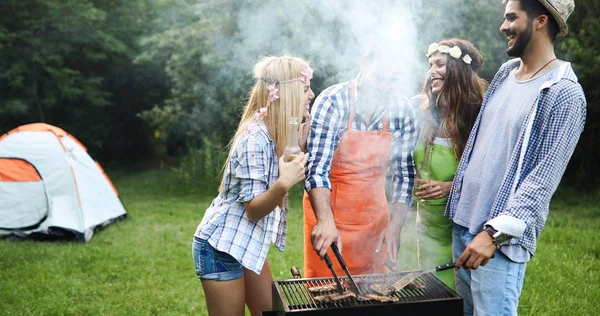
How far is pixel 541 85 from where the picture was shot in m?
2.04

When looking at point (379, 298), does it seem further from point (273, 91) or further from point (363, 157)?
point (273, 91)

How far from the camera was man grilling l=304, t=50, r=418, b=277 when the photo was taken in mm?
2699

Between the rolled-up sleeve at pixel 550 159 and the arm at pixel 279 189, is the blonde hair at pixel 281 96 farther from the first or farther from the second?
the rolled-up sleeve at pixel 550 159

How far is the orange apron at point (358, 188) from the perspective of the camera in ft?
9.00

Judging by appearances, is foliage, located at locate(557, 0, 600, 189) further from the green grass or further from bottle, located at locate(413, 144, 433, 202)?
bottle, located at locate(413, 144, 433, 202)

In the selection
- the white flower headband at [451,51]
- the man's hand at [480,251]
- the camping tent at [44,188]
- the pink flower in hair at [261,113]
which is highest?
the white flower headband at [451,51]

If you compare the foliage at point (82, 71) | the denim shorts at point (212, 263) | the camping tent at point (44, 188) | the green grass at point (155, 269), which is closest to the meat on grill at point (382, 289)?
the denim shorts at point (212, 263)

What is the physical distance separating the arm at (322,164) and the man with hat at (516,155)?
59cm

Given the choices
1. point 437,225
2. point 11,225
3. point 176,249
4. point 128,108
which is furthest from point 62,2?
point 437,225

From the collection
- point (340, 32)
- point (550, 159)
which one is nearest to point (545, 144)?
point (550, 159)

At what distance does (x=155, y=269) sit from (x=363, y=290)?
352 cm

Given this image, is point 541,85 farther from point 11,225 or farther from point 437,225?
point 11,225

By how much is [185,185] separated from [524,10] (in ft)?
28.3

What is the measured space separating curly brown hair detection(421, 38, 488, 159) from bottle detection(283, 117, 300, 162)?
89cm
